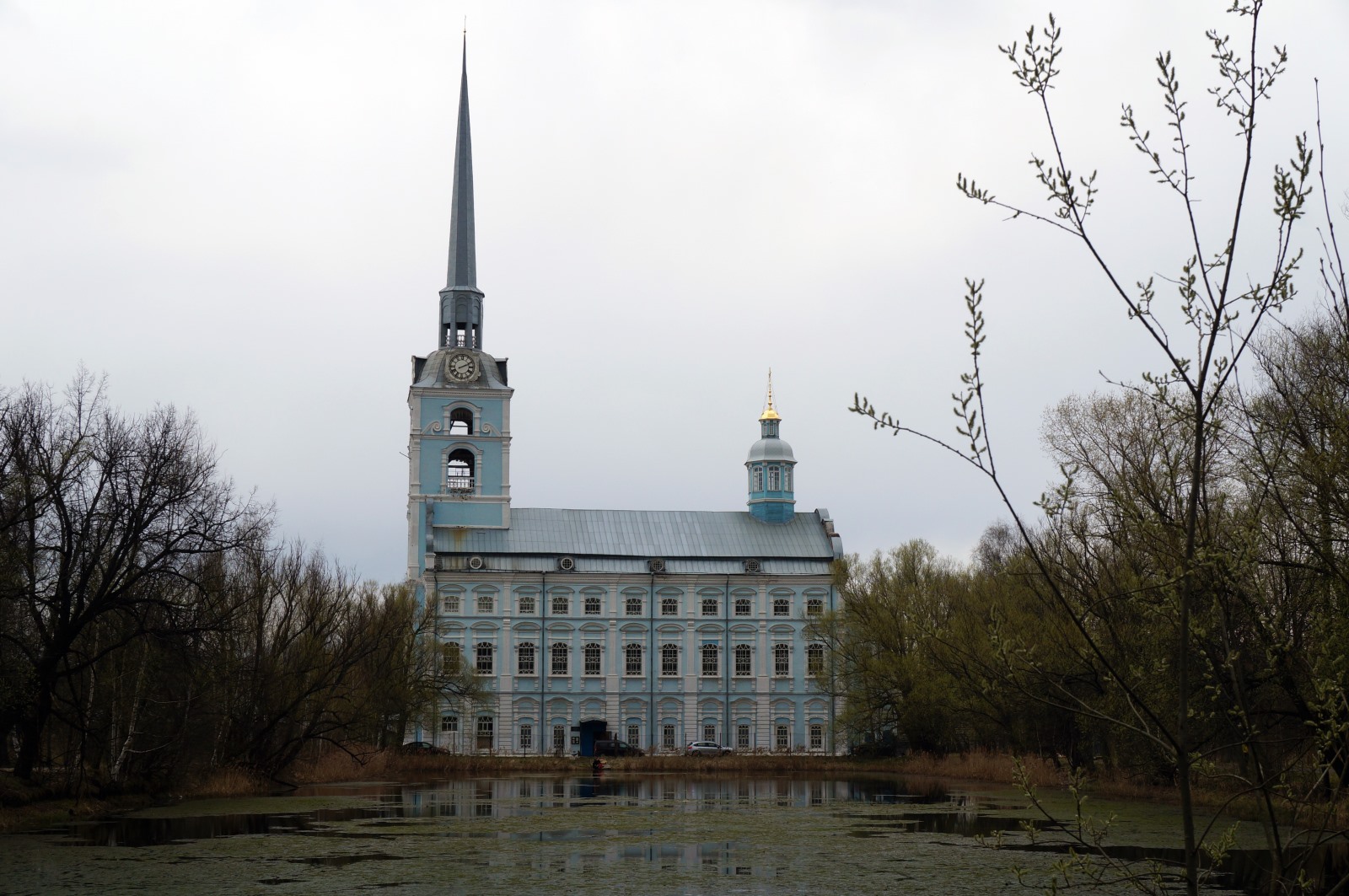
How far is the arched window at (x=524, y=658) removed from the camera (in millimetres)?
81562

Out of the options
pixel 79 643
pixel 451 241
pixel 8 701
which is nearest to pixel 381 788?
pixel 79 643

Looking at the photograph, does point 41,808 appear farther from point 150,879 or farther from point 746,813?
point 746,813

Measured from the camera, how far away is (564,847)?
84.5 feet

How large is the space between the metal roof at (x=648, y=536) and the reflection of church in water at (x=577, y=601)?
0.46 feet

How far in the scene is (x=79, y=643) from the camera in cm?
3544

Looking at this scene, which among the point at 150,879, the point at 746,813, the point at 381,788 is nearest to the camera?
the point at 150,879

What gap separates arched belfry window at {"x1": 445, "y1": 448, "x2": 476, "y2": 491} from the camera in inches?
3334

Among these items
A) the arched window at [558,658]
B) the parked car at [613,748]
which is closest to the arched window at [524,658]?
the arched window at [558,658]

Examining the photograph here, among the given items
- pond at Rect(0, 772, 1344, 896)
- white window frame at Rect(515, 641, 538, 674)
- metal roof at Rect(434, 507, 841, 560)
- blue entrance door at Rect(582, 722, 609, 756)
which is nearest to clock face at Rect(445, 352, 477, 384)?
metal roof at Rect(434, 507, 841, 560)

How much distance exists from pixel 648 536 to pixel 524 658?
35.5 ft

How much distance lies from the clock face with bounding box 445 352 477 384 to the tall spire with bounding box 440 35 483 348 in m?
1.32

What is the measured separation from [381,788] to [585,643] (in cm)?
3476

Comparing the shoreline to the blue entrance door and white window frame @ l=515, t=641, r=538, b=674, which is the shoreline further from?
white window frame @ l=515, t=641, r=538, b=674

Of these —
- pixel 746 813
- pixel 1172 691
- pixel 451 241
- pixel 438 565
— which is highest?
pixel 451 241
